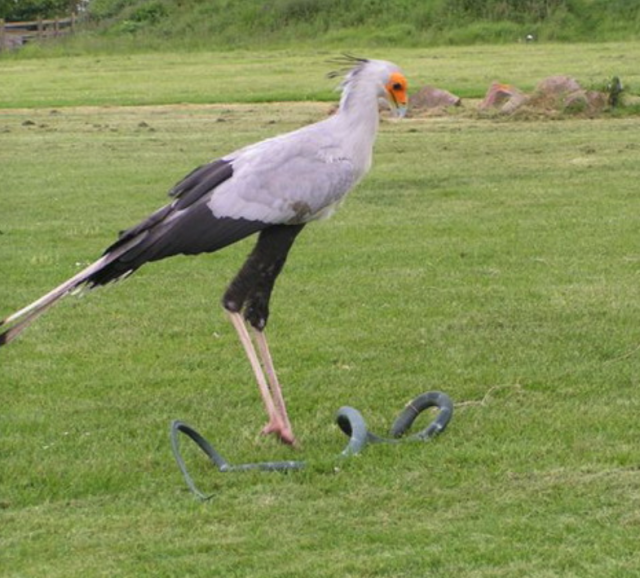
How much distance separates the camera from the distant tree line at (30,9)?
236 feet

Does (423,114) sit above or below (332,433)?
below

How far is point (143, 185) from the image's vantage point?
54.5ft

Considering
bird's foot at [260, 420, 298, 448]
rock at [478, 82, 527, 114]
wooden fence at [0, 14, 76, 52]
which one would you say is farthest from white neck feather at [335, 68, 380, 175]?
wooden fence at [0, 14, 76, 52]

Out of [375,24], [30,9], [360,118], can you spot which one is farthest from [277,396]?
[30,9]

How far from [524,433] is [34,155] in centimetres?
1392

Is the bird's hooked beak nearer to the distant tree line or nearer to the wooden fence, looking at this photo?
the wooden fence

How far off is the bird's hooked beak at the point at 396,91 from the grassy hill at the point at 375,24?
37.5 metres

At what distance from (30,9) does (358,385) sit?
6754 centimetres

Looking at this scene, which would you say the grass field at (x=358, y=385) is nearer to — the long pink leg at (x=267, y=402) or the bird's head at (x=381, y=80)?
the long pink leg at (x=267, y=402)

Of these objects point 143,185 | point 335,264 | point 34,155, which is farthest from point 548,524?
point 34,155

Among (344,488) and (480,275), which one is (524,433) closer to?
(344,488)

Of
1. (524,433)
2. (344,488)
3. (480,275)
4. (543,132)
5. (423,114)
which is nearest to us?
(344,488)

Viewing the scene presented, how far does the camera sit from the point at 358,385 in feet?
26.6

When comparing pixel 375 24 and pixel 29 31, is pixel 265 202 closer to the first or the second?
pixel 375 24
